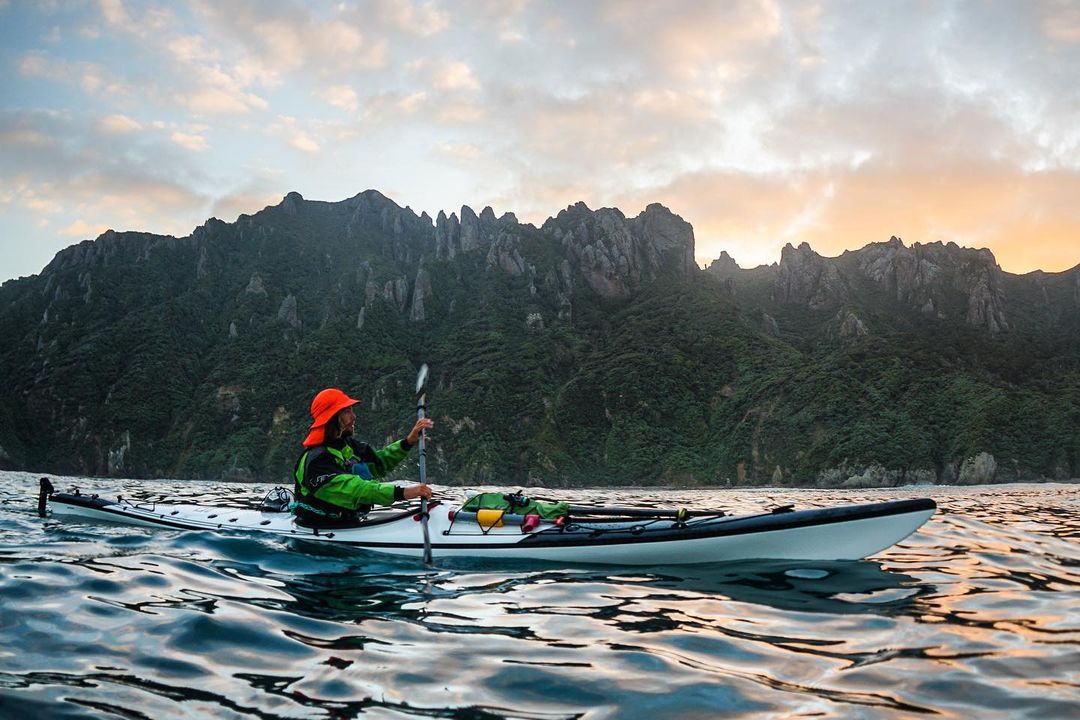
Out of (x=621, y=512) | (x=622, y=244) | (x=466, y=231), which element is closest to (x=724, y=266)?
(x=622, y=244)

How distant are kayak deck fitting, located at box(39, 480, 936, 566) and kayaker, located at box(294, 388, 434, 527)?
30 centimetres

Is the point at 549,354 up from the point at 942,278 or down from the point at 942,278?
down

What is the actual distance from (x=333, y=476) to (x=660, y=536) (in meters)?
5.28

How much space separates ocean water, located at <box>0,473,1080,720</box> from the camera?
4.34 metres

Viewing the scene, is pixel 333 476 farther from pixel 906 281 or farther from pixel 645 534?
pixel 906 281

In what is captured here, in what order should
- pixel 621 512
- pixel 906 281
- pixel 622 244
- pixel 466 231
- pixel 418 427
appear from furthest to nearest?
pixel 466 231 < pixel 622 244 < pixel 906 281 < pixel 621 512 < pixel 418 427

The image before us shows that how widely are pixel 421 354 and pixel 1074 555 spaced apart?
133 metres

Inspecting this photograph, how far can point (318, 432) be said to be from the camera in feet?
36.1

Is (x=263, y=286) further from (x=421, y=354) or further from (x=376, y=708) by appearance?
(x=376, y=708)

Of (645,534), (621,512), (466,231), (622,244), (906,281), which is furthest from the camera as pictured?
(466,231)

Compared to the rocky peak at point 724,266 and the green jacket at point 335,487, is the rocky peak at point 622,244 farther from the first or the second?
the green jacket at point 335,487

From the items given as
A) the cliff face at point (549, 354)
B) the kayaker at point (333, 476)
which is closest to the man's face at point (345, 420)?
the kayaker at point (333, 476)

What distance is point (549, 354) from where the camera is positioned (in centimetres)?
13275

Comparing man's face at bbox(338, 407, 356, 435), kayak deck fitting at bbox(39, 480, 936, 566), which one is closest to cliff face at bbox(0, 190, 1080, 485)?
man's face at bbox(338, 407, 356, 435)
